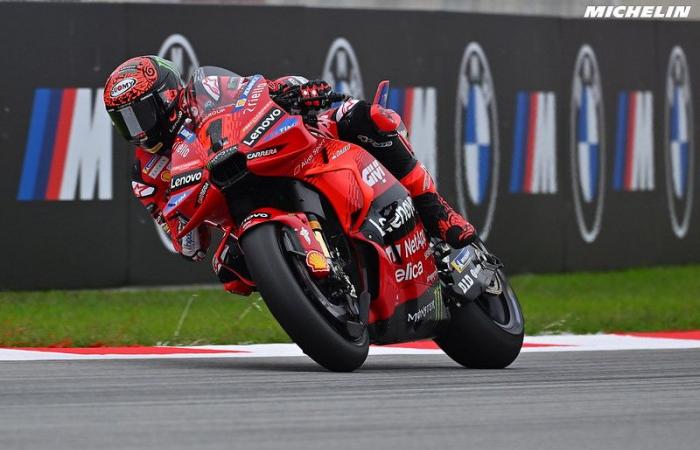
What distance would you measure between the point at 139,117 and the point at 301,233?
35.6 inches

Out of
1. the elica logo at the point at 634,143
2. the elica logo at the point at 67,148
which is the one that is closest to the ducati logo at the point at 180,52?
the elica logo at the point at 67,148

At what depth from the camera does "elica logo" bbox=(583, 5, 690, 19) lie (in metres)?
15.6

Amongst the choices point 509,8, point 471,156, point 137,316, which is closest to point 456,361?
point 137,316

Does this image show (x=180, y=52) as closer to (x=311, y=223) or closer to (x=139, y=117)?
(x=139, y=117)

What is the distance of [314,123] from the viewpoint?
6.78m

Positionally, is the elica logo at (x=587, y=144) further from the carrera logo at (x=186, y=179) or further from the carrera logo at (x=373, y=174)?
the carrera logo at (x=186, y=179)

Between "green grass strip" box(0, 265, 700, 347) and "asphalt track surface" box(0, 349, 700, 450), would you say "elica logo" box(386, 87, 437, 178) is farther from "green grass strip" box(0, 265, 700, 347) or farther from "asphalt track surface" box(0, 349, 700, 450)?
"asphalt track surface" box(0, 349, 700, 450)

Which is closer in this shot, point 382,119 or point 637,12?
point 382,119

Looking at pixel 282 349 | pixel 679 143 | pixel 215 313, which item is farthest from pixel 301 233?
pixel 679 143

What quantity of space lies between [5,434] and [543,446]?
4.95ft

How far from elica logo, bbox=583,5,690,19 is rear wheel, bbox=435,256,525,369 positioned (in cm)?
886

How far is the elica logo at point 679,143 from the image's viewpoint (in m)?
16.2

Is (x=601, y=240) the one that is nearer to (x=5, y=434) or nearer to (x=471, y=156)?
(x=471, y=156)

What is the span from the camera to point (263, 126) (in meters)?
6.32
